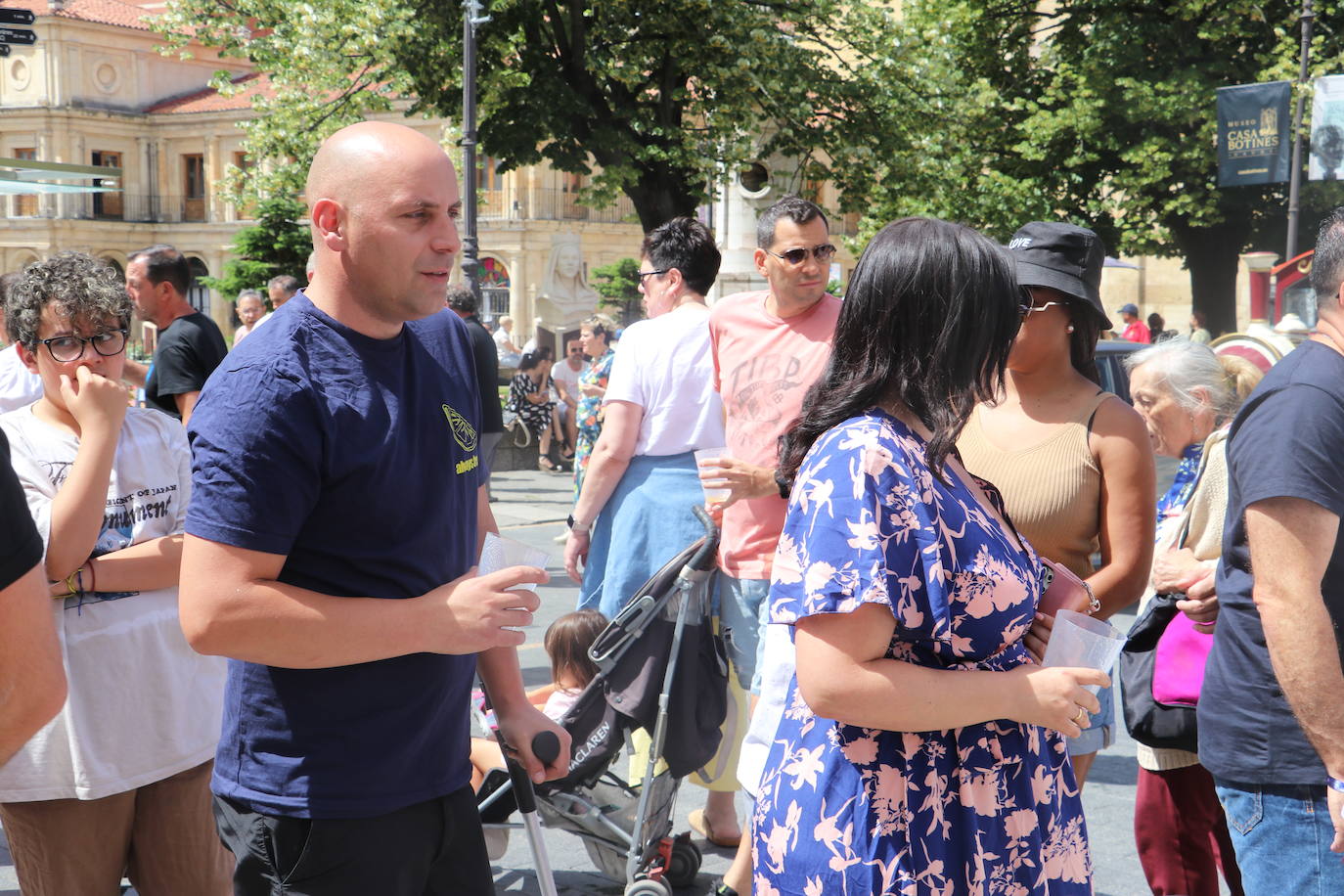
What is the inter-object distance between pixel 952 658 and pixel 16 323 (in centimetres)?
235

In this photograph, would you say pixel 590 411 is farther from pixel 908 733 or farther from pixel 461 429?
pixel 908 733

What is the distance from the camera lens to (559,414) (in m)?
18.5

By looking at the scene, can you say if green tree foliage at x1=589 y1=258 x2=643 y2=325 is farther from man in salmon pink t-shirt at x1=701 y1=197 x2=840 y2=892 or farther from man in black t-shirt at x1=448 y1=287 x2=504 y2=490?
man in salmon pink t-shirt at x1=701 y1=197 x2=840 y2=892

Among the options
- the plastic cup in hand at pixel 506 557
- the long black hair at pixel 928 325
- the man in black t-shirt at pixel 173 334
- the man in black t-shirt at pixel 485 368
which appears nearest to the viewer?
the long black hair at pixel 928 325

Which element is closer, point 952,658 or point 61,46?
point 952,658

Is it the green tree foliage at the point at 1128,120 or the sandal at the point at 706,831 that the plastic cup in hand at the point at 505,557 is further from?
the green tree foliage at the point at 1128,120

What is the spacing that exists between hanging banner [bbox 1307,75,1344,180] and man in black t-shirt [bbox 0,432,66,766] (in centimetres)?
1779

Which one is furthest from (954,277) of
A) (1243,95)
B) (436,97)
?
(1243,95)

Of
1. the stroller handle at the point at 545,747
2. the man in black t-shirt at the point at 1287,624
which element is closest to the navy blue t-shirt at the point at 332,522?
the stroller handle at the point at 545,747

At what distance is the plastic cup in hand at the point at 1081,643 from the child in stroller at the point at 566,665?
2.53 meters

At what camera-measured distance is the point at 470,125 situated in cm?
1441

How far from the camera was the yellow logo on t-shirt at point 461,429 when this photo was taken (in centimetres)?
244

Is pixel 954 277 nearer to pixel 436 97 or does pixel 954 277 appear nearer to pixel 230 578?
pixel 230 578

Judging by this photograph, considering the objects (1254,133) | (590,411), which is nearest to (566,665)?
(590,411)
